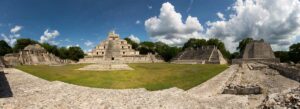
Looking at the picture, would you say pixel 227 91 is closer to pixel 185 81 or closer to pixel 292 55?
pixel 185 81

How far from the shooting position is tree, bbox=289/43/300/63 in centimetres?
6594

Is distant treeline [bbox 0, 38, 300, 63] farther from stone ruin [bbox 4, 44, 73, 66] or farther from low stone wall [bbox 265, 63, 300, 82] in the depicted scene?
low stone wall [bbox 265, 63, 300, 82]

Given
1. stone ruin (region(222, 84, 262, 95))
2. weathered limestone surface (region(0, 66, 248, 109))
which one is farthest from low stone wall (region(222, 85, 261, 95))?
weathered limestone surface (region(0, 66, 248, 109))

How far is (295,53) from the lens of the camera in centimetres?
6706

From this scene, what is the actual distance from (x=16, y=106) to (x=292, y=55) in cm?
7256

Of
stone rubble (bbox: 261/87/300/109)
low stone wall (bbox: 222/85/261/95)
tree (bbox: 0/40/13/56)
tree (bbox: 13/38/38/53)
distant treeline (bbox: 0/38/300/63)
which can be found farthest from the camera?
tree (bbox: 13/38/38/53)

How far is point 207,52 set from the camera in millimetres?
54062

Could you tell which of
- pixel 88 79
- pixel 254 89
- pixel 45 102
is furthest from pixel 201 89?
pixel 45 102

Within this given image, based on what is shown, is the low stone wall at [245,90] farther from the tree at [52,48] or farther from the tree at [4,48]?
the tree at [52,48]

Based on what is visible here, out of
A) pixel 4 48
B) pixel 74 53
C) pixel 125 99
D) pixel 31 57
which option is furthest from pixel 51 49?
pixel 125 99

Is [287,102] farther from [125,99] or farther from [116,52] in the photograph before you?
[116,52]

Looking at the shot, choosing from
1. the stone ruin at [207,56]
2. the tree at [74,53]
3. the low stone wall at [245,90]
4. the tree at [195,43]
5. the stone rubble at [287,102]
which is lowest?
the low stone wall at [245,90]

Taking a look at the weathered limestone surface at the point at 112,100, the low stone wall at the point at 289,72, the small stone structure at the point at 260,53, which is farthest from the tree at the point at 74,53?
the low stone wall at the point at 289,72

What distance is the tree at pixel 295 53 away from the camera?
65.9m
